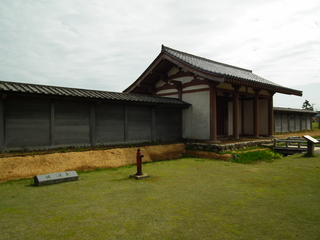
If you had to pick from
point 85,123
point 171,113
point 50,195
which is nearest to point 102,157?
point 85,123

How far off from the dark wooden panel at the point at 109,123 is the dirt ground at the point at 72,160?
46.4 inches

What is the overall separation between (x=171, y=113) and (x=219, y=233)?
11.9 meters

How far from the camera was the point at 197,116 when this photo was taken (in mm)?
15109

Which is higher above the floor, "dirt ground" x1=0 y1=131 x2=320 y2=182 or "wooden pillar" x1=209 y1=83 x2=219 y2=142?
"wooden pillar" x1=209 y1=83 x2=219 y2=142

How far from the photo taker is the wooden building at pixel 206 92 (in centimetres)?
1409

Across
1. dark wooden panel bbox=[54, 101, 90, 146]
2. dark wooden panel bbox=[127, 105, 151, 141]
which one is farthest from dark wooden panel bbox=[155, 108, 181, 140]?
dark wooden panel bbox=[54, 101, 90, 146]

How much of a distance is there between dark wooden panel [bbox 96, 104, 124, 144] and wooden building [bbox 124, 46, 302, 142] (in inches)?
190

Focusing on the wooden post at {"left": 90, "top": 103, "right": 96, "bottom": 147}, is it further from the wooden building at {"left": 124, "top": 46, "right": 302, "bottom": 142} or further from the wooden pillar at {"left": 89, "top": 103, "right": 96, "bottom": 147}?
the wooden building at {"left": 124, "top": 46, "right": 302, "bottom": 142}

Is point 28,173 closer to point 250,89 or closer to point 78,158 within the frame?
point 78,158

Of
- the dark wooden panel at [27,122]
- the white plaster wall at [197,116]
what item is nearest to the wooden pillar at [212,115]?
the white plaster wall at [197,116]

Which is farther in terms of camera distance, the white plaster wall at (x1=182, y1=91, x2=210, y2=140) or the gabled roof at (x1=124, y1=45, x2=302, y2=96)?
the white plaster wall at (x1=182, y1=91, x2=210, y2=140)

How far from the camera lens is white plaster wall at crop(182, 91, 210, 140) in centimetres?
1453

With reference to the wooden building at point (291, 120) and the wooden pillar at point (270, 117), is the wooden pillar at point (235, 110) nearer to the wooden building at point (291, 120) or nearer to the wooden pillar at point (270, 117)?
the wooden pillar at point (270, 117)

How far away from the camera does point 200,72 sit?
13508mm
